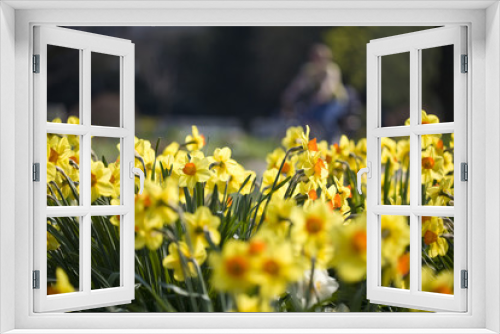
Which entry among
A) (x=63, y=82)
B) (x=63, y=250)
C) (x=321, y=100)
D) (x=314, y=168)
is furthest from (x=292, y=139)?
(x=63, y=82)

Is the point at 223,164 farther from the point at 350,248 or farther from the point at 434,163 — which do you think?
the point at 434,163

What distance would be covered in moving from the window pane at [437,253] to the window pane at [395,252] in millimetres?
89

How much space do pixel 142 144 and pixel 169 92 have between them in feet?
26.3

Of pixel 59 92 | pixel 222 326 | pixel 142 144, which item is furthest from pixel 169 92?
pixel 222 326

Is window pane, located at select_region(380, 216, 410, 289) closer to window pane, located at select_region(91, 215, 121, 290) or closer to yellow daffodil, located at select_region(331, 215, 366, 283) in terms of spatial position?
yellow daffodil, located at select_region(331, 215, 366, 283)

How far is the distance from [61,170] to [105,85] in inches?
331

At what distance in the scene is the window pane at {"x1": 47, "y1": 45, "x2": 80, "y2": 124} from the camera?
8.67 meters

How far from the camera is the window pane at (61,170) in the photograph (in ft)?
7.43

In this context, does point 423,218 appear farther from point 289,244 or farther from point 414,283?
point 289,244

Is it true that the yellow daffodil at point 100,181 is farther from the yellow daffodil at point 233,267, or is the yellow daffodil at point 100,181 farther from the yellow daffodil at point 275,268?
the yellow daffodil at point 275,268

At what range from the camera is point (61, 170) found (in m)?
2.27

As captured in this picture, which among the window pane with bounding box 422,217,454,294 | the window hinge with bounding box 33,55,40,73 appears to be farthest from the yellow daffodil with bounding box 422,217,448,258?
the window hinge with bounding box 33,55,40,73

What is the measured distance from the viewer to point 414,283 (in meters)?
2.12

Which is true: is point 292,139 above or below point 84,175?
above
